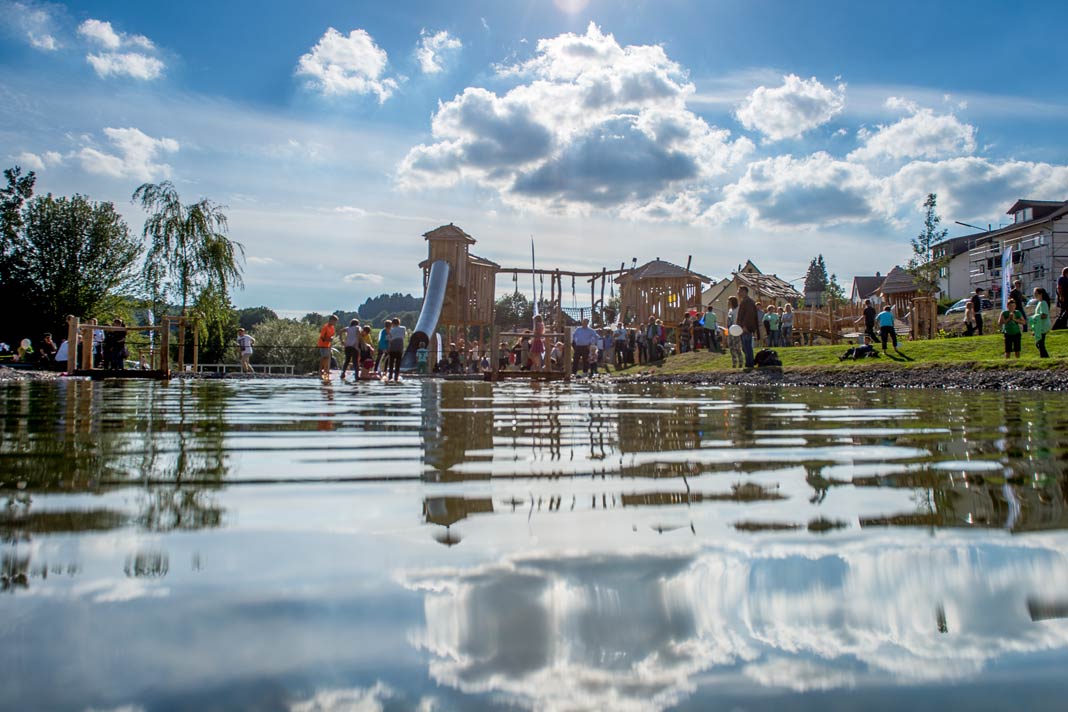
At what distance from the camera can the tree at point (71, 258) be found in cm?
5244

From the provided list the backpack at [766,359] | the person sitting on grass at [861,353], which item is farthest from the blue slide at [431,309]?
the person sitting on grass at [861,353]

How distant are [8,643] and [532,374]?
1810 centimetres

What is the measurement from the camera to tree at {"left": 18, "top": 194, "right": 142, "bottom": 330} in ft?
172

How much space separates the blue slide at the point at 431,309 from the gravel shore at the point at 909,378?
13863mm

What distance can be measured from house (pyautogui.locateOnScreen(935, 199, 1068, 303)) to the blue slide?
Answer: 124 ft

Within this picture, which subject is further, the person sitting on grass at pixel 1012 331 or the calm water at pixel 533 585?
the person sitting on grass at pixel 1012 331

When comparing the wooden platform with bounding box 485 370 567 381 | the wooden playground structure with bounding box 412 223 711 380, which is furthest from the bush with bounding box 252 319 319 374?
the wooden platform with bounding box 485 370 567 381

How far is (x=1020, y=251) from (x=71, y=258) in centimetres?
7306

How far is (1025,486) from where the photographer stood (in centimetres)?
271

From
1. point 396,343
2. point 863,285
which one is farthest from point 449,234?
point 863,285

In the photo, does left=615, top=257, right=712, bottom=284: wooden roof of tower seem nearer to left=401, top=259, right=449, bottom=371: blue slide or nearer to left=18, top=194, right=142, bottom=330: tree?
left=401, top=259, right=449, bottom=371: blue slide

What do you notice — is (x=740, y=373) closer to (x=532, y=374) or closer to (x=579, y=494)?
(x=532, y=374)

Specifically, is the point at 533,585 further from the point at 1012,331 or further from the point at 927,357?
the point at 927,357

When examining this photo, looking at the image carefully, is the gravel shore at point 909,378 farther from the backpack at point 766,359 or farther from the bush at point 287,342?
the bush at point 287,342
